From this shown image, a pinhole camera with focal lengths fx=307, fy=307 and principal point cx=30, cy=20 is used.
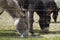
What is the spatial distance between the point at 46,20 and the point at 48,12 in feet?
1.36

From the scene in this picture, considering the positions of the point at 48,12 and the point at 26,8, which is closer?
the point at 26,8

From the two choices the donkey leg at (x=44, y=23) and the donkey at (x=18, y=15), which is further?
the donkey leg at (x=44, y=23)

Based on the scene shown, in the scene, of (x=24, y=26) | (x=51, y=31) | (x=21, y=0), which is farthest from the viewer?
(x=51, y=31)

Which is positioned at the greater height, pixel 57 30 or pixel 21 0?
pixel 21 0

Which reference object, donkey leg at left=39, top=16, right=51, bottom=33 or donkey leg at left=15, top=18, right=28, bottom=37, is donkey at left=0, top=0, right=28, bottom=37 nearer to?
donkey leg at left=15, top=18, right=28, bottom=37

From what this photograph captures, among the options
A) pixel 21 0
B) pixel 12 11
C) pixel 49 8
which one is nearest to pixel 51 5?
pixel 49 8

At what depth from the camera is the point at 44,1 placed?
37.8 ft

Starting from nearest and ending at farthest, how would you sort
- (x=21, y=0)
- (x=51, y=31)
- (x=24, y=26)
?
(x=24, y=26)
(x=21, y=0)
(x=51, y=31)

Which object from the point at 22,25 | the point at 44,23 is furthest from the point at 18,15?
the point at 44,23

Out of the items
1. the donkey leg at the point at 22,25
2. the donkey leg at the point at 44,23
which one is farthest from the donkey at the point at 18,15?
the donkey leg at the point at 44,23

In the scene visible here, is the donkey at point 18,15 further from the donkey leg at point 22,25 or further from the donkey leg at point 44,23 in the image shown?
the donkey leg at point 44,23

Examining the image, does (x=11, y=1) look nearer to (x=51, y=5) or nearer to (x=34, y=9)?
(x=34, y=9)

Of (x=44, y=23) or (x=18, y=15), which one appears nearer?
(x=18, y=15)

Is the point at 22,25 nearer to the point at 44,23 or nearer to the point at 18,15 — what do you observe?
the point at 18,15
